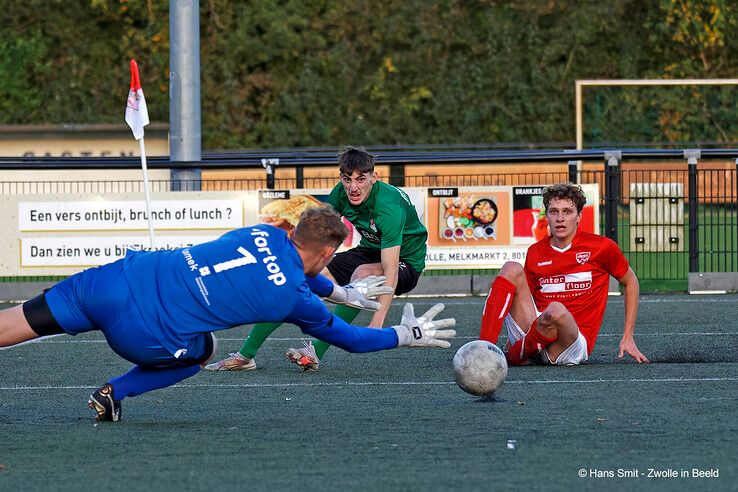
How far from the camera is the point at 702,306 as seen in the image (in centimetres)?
1430

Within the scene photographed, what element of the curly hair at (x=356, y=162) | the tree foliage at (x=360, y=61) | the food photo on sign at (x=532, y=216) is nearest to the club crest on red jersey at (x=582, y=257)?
the curly hair at (x=356, y=162)

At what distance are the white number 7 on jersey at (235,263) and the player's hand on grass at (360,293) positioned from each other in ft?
3.36

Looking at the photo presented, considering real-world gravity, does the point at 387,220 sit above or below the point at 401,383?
above

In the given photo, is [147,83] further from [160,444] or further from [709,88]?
[160,444]

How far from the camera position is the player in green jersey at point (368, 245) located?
9.63 metres

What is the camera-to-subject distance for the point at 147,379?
7402 mm

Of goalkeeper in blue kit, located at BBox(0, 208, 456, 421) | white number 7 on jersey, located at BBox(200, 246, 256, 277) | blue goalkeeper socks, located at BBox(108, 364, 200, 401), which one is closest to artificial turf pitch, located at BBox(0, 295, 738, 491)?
blue goalkeeper socks, located at BBox(108, 364, 200, 401)

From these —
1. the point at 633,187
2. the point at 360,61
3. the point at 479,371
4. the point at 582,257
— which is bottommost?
the point at 479,371

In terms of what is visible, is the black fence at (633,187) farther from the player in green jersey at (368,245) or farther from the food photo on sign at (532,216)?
the player in green jersey at (368,245)

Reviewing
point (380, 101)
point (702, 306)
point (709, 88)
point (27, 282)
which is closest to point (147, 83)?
point (380, 101)

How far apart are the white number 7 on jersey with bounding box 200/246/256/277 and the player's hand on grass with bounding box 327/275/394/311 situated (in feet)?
3.36

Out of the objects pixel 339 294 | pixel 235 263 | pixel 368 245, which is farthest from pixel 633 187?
pixel 235 263

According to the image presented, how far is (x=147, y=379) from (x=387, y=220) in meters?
2.78

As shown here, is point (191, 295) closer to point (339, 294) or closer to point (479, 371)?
point (339, 294)
